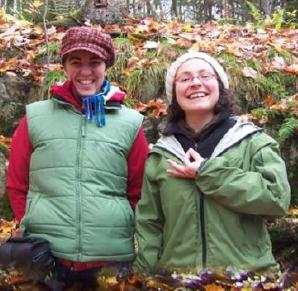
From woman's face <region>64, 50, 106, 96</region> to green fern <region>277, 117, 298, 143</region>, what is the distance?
8.03ft

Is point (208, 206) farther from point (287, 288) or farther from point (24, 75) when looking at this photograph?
point (24, 75)

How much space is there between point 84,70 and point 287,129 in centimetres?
260

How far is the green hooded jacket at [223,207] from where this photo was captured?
2715 millimetres

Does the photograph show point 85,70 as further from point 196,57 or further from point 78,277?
point 78,277

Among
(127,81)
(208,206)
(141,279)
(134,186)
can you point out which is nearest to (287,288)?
(208,206)

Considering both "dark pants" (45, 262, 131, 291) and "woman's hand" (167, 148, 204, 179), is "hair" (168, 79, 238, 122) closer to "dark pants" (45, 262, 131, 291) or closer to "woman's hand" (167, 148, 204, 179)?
"woman's hand" (167, 148, 204, 179)

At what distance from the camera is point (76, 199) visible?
299 cm

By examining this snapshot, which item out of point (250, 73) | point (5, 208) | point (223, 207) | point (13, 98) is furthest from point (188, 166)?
point (13, 98)

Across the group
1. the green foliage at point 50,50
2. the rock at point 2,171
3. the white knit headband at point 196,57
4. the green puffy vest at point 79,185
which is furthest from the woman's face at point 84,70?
the green foliage at point 50,50

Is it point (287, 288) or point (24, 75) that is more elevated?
point (24, 75)

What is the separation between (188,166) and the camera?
A: 110 inches

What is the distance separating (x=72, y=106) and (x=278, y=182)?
132 cm

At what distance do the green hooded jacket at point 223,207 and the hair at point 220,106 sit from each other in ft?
0.49

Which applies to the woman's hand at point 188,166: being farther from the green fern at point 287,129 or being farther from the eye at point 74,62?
the green fern at point 287,129
